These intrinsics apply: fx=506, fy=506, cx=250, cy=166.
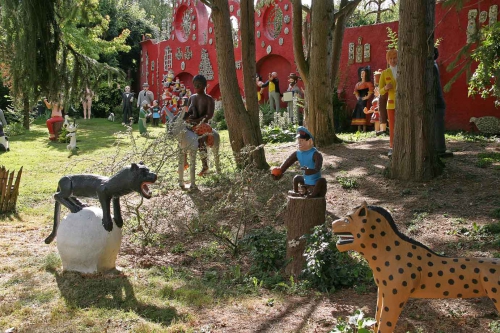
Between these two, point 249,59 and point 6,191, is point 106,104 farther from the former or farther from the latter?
point 6,191

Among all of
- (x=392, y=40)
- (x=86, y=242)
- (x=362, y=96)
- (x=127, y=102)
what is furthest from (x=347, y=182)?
(x=127, y=102)

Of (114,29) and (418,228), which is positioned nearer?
(418,228)

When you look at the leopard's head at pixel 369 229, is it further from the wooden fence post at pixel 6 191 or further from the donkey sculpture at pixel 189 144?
the wooden fence post at pixel 6 191

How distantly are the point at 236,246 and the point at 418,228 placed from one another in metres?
2.26

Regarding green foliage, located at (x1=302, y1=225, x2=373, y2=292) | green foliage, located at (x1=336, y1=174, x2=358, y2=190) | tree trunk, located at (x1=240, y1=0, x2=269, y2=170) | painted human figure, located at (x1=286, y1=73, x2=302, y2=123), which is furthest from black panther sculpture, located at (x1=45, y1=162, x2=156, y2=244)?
painted human figure, located at (x1=286, y1=73, x2=302, y2=123)

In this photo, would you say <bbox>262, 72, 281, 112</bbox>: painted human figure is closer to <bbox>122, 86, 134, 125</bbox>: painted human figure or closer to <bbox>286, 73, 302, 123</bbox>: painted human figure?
<bbox>286, 73, 302, 123</bbox>: painted human figure

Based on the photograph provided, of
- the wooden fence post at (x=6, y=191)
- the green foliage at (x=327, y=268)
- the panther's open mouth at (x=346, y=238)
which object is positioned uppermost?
the panther's open mouth at (x=346, y=238)

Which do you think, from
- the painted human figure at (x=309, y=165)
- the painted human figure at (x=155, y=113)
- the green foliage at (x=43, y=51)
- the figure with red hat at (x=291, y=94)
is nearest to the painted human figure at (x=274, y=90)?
the figure with red hat at (x=291, y=94)

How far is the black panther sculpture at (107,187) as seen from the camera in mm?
4969

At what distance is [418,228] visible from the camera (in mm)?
6258

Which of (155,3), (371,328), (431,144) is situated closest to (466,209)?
(431,144)

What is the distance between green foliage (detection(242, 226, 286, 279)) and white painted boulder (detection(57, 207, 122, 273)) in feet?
4.89

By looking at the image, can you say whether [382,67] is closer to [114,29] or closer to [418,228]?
[418,228]

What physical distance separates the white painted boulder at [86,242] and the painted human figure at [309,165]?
1.87 metres
